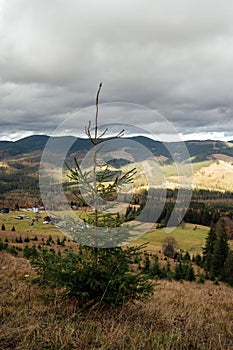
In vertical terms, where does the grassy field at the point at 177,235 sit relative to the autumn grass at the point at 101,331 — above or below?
below

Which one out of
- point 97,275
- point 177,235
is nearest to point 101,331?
point 97,275

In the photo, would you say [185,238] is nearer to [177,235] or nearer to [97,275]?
[177,235]

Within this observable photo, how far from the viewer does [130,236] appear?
7.71 meters

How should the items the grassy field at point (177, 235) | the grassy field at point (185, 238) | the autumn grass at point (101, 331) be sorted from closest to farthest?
the autumn grass at point (101, 331) < the grassy field at point (185, 238) < the grassy field at point (177, 235)

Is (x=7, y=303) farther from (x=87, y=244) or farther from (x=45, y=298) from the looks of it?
(x=87, y=244)

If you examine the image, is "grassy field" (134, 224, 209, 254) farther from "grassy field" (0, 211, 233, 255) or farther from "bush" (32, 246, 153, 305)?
"bush" (32, 246, 153, 305)

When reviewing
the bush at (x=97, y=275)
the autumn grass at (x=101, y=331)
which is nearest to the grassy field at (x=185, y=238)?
the bush at (x=97, y=275)

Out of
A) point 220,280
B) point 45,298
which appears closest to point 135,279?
point 45,298

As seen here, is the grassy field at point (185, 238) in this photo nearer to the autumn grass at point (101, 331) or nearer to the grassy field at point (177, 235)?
the grassy field at point (177, 235)

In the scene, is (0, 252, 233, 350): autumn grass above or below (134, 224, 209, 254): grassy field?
above

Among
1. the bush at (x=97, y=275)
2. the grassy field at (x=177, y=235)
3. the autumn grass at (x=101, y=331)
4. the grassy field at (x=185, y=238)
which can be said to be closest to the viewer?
the autumn grass at (x=101, y=331)

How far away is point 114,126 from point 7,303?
5.48 meters

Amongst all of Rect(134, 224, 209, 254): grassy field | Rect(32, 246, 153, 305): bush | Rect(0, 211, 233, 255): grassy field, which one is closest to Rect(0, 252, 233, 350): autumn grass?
Rect(32, 246, 153, 305): bush

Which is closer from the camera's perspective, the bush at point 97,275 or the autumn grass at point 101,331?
the autumn grass at point 101,331
